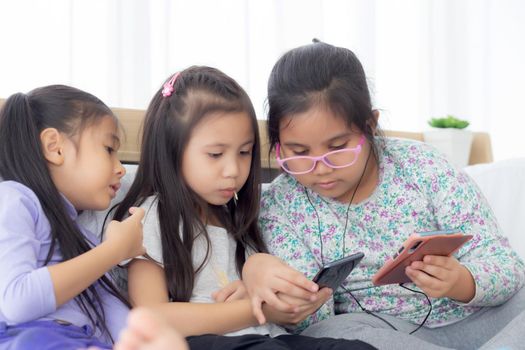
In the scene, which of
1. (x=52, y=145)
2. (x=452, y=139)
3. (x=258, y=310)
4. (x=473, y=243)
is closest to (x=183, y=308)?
(x=258, y=310)

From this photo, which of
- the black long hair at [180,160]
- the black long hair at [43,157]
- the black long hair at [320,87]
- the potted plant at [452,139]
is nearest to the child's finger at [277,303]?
the black long hair at [180,160]

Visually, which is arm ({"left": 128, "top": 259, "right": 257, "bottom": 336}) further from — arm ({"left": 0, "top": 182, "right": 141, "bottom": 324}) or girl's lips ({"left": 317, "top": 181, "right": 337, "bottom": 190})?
girl's lips ({"left": 317, "top": 181, "right": 337, "bottom": 190})

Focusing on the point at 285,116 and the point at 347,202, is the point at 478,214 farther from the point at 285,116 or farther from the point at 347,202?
the point at 285,116

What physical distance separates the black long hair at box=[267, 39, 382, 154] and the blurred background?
0.47ft

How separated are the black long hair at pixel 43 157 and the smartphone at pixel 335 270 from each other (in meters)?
0.36

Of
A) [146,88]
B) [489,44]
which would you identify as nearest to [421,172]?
[146,88]

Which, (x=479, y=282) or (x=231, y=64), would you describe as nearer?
(x=479, y=282)

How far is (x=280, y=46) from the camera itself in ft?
8.27

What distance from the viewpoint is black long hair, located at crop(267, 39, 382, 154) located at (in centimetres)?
142

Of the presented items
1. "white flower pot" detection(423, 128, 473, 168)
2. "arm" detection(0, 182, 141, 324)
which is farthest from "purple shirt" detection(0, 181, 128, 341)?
"white flower pot" detection(423, 128, 473, 168)

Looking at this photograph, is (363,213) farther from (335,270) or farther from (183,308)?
(183,308)

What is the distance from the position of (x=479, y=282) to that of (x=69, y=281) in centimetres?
76

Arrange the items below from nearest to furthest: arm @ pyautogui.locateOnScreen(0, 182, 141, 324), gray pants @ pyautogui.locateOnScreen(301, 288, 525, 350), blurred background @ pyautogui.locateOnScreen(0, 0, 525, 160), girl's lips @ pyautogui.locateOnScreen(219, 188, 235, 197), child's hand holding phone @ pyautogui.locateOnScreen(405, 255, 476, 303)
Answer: arm @ pyautogui.locateOnScreen(0, 182, 141, 324), gray pants @ pyautogui.locateOnScreen(301, 288, 525, 350), child's hand holding phone @ pyautogui.locateOnScreen(405, 255, 476, 303), girl's lips @ pyautogui.locateOnScreen(219, 188, 235, 197), blurred background @ pyautogui.locateOnScreen(0, 0, 525, 160)

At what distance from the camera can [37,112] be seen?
1.26 m
